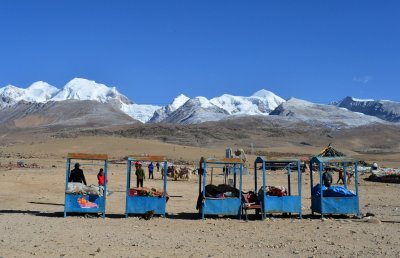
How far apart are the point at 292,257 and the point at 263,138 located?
129m

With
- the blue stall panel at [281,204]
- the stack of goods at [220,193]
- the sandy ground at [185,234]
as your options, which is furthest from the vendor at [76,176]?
the blue stall panel at [281,204]

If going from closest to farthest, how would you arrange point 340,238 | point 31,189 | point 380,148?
point 340,238, point 31,189, point 380,148

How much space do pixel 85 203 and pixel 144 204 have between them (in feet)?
6.01

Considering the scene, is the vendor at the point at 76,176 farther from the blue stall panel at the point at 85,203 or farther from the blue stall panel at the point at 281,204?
the blue stall panel at the point at 281,204

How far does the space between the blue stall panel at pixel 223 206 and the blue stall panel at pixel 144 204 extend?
141cm

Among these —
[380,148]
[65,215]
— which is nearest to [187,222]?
[65,215]

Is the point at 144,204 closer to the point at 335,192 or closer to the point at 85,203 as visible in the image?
the point at 85,203

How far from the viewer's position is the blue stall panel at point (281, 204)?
16484 millimetres

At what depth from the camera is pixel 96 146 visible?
87.4 meters

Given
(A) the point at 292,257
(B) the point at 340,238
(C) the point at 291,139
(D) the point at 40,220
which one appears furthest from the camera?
(C) the point at 291,139

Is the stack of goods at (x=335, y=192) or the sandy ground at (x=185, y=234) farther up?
the stack of goods at (x=335, y=192)

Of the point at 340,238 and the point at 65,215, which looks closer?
the point at 340,238

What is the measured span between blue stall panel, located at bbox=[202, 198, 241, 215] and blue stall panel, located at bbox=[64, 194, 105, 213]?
3288 millimetres

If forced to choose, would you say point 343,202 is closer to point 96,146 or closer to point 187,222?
point 187,222
